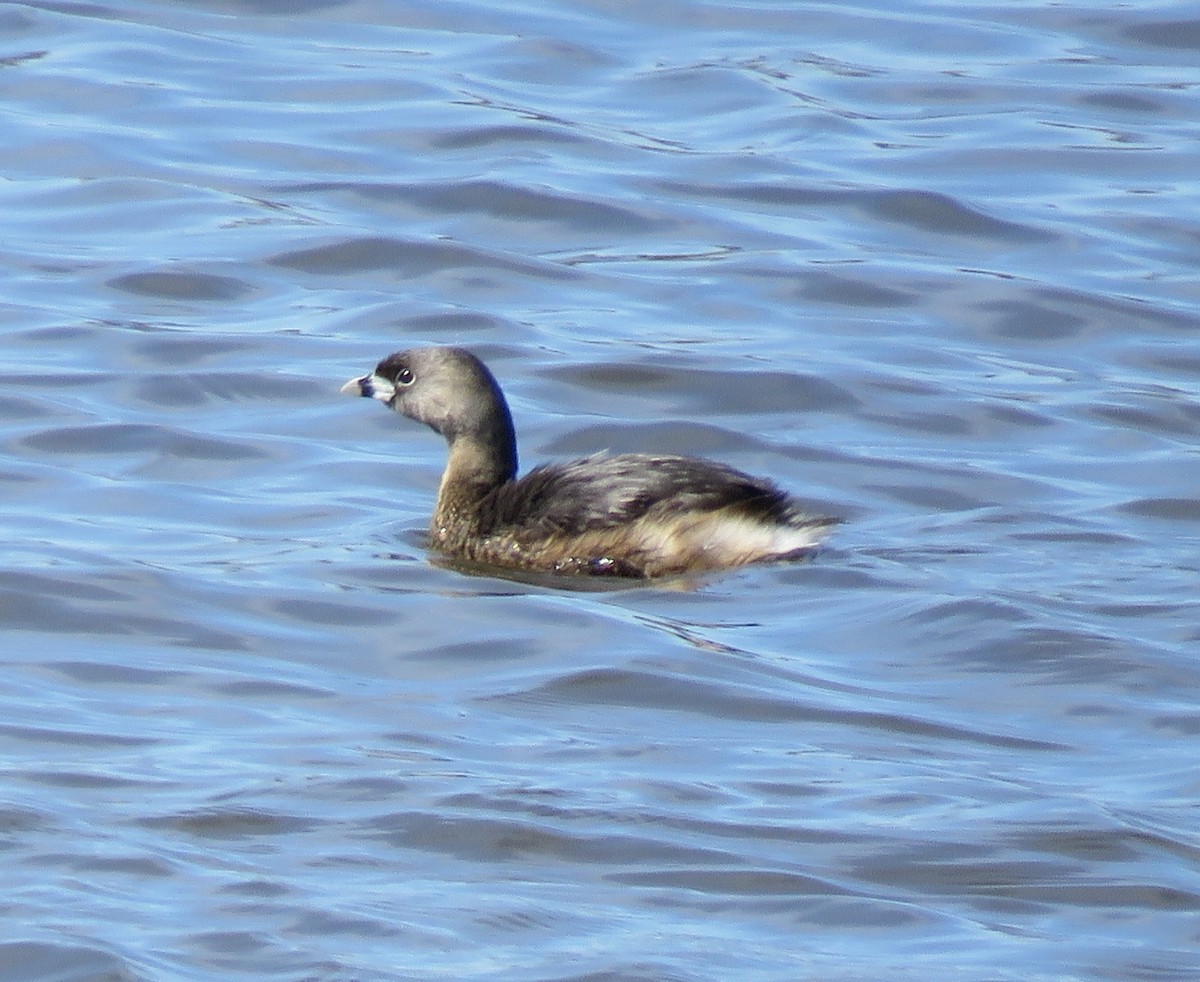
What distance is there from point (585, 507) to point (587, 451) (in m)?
1.48

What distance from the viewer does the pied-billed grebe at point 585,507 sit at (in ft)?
29.7

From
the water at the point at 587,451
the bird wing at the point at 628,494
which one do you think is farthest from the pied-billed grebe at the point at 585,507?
the water at the point at 587,451

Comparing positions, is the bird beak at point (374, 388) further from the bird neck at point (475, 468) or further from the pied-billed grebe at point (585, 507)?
the bird neck at point (475, 468)

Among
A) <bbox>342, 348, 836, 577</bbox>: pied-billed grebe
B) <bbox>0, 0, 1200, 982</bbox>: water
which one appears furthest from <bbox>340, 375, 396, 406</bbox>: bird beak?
<bbox>0, 0, 1200, 982</bbox>: water

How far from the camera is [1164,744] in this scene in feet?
23.7

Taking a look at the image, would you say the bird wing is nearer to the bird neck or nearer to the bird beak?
the bird neck

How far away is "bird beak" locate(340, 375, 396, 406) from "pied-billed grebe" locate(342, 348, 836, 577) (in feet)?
0.57

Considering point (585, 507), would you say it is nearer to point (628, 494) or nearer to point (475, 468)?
point (628, 494)

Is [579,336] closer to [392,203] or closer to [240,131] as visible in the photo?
[392,203]

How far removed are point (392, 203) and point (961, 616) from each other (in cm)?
628

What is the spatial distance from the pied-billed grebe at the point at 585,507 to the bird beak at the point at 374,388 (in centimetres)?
17

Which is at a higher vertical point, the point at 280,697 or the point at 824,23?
the point at 824,23

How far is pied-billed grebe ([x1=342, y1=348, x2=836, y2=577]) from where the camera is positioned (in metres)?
9.06

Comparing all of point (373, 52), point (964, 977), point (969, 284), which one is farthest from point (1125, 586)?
point (373, 52)
